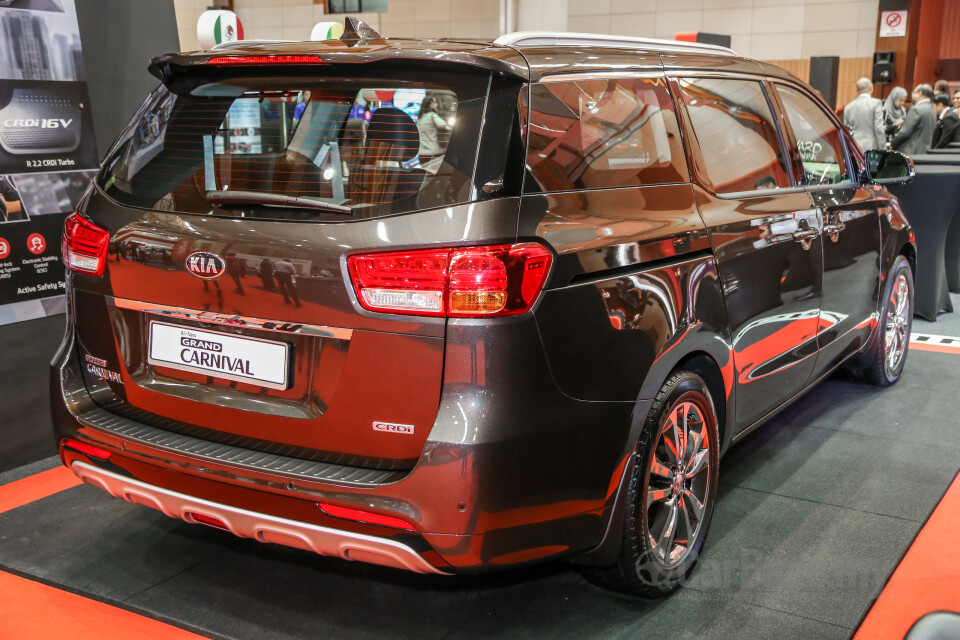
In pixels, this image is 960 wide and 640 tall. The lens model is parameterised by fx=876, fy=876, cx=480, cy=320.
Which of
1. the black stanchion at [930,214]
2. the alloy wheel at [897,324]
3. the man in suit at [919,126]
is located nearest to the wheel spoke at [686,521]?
the alloy wheel at [897,324]

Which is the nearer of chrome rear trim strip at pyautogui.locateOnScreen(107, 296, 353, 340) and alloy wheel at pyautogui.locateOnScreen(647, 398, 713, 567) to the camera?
chrome rear trim strip at pyautogui.locateOnScreen(107, 296, 353, 340)

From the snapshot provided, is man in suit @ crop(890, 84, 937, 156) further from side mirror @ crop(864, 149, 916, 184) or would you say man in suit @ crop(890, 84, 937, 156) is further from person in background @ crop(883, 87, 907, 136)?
side mirror @ crop(864, 149, 916, 184)

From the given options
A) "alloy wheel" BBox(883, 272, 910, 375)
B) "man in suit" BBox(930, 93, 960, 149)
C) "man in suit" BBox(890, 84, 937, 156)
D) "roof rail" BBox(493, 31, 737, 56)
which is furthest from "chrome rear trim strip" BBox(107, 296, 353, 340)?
"man in suit" BBox(930, 93, 960, 149)

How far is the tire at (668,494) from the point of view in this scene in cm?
230

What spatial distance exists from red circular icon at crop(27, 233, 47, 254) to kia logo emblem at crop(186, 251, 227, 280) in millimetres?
1903

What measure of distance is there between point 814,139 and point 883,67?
1587 cm

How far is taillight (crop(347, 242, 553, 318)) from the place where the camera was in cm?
186

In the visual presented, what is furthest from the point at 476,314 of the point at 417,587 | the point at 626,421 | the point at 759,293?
the point at 759,293

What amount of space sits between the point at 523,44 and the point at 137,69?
97.6 inches

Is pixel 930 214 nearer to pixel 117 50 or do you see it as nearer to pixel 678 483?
pixel 678 483

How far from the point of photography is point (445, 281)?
73.3 inches

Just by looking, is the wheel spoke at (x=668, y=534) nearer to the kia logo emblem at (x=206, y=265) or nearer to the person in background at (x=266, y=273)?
the person in background at (x=266, y=273)

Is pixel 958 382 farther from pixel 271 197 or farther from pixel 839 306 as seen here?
pixel 271 197

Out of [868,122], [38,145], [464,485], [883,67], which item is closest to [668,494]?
[464,485]
